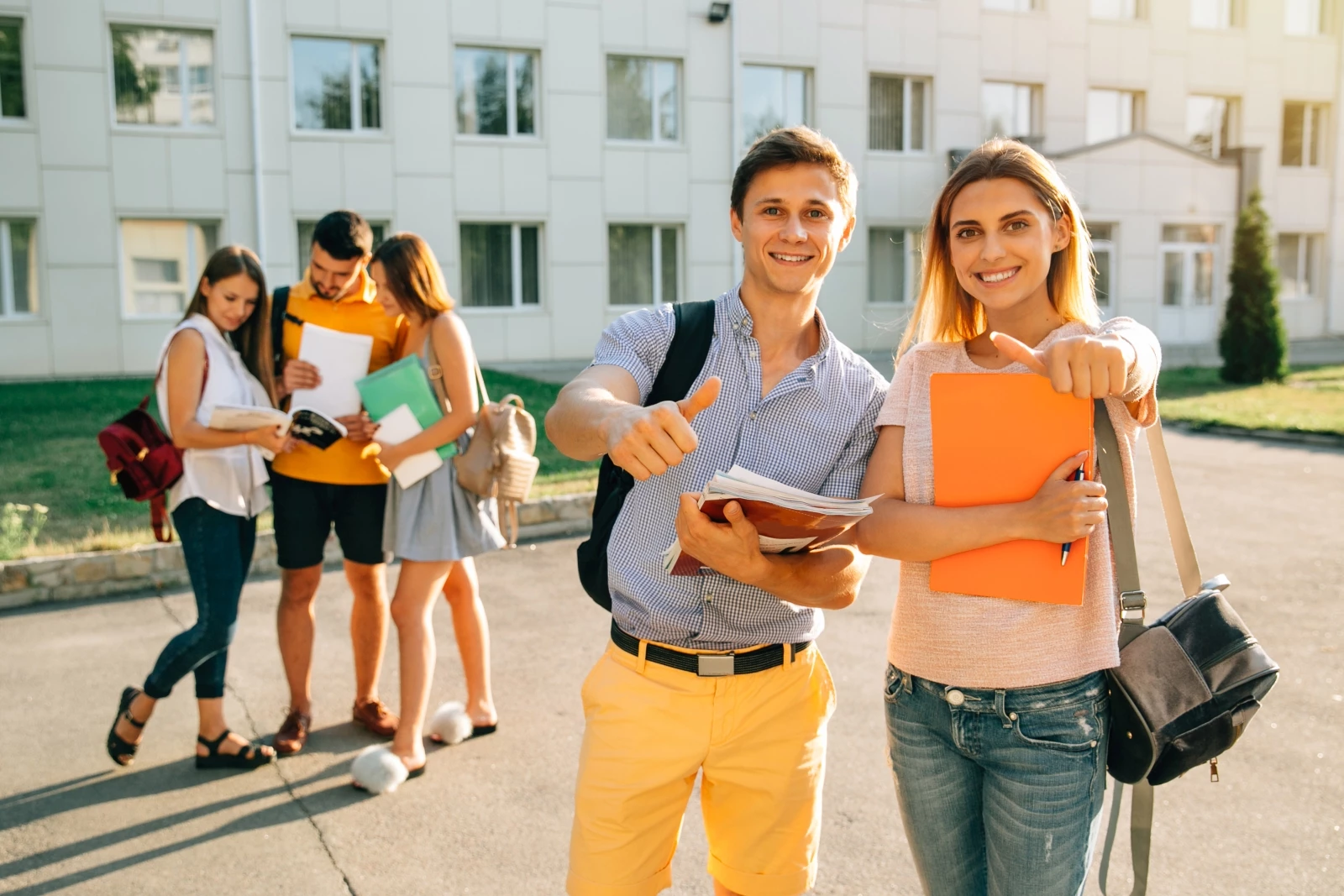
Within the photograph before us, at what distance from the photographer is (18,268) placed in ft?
62.7

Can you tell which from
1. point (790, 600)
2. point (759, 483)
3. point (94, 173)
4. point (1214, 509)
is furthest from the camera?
point (94, 173)

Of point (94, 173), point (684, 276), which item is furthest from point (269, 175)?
point (684, 276)

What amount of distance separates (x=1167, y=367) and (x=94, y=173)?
20.2 meters

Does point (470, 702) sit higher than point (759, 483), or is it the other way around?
point (759, 483)

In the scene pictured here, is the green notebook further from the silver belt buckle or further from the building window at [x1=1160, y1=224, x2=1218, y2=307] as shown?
the building window at [x1=1160, y1=224, x2=1218, y2=307]

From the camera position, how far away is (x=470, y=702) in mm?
4676

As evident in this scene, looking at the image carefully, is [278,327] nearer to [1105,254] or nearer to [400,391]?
[400,391]

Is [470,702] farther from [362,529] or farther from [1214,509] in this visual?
[1214,509]

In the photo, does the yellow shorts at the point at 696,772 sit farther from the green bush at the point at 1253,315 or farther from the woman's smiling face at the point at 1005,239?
the green bush at the point at 1253,315

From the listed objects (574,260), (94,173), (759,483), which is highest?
(94,173)

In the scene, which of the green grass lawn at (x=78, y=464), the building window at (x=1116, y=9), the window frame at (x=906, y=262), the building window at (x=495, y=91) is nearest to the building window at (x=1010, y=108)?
the building window at (x=1116, y=9)

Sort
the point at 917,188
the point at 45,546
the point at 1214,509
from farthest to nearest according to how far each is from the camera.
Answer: the point at 917,188 < the point at 1214,509 < the point at 45,546

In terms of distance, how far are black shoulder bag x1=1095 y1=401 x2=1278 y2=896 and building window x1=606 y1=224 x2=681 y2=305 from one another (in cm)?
2047

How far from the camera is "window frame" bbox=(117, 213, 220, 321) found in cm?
1938
